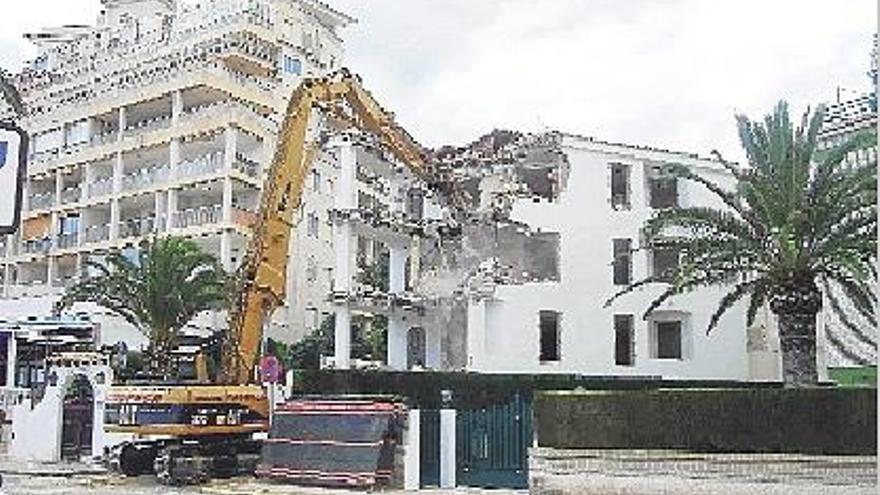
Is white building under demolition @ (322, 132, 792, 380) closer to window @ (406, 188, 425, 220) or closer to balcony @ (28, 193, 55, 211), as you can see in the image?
window @ (406, 188, 425, 220)

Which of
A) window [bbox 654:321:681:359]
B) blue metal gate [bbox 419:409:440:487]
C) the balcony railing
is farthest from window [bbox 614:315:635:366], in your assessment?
the balcony railing

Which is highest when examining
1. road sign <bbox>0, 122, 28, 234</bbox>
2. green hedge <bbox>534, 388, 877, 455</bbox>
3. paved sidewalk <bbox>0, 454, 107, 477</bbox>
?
road sign <bbox>0, 122, 28, 234</bbox>

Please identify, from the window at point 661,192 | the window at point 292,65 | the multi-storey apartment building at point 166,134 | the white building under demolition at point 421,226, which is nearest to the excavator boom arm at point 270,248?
the white building under demolition at point 421,226

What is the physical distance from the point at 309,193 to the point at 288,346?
10188 mm

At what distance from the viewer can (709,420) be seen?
17.9 meters

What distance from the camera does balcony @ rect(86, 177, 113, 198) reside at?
5650 centimetres

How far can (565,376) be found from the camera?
35062 millimetres

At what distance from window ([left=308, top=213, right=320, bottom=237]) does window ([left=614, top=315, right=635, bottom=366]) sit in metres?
21.1

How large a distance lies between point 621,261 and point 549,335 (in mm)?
4155

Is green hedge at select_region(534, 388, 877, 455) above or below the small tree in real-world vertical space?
below

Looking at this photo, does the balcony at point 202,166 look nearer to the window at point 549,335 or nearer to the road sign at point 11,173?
the window at point 549,335

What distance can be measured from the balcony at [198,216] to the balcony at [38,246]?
10650mm

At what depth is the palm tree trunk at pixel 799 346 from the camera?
19.8 metres

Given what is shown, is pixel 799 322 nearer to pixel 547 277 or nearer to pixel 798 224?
pixel 798 224
